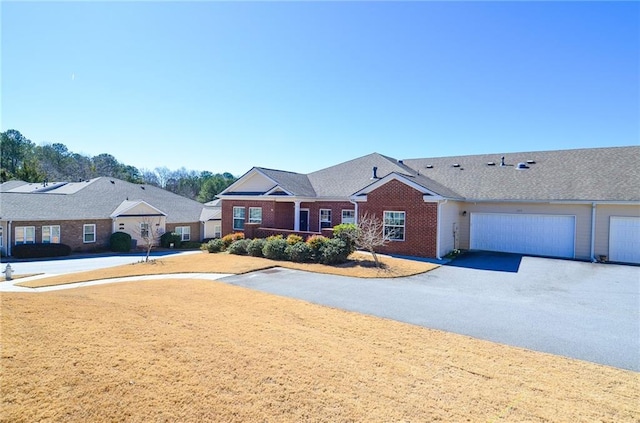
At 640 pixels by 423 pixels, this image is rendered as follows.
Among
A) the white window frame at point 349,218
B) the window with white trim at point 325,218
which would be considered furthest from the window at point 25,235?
the white window frame at point 349,218

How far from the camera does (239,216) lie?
2523 cm

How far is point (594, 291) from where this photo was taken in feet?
38.2

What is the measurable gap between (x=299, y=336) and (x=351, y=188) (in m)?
17.2

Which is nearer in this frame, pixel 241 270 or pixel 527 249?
pixel 241 270

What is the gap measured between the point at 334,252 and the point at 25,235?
24179 mm

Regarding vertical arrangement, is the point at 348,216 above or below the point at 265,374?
above

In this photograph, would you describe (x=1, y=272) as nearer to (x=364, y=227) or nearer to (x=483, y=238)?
(x=364, y=227)

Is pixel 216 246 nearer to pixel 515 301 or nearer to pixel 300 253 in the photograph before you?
pixel 300 253

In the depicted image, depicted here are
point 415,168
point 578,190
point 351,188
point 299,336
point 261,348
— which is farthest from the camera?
point 415,168

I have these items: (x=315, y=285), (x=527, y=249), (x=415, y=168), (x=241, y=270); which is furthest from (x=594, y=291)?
(x=415, y=168)

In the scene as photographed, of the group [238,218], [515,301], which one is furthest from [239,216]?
[515,301]

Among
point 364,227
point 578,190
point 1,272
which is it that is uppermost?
point 578,190

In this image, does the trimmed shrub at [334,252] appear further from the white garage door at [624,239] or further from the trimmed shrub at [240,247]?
the white garage door at [624,239]

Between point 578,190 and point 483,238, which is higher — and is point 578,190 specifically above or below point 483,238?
above
